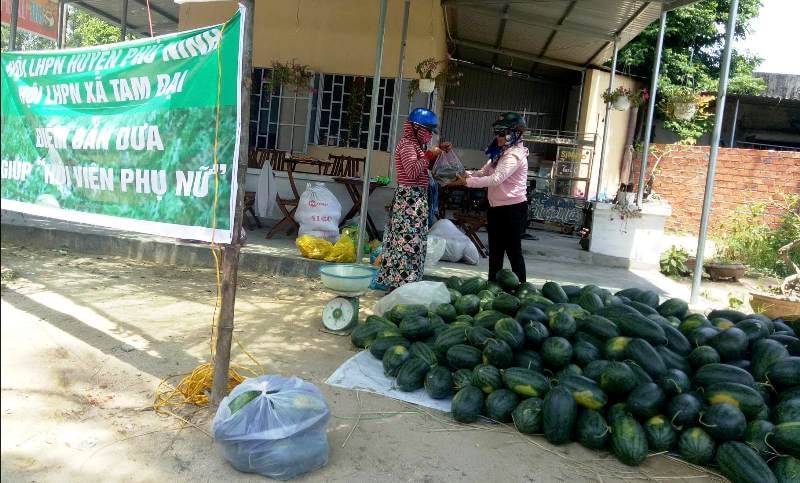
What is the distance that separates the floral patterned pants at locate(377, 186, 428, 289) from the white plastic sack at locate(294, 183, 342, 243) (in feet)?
6.99

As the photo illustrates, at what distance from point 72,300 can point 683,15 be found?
57.6 feet

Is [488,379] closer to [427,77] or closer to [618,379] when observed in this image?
[618,379]

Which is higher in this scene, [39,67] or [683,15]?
[683,15]

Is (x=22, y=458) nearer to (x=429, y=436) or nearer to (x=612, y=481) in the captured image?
(x=429, y=436)

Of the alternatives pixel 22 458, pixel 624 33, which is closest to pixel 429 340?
pixel 22 458

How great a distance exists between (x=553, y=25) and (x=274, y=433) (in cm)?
911

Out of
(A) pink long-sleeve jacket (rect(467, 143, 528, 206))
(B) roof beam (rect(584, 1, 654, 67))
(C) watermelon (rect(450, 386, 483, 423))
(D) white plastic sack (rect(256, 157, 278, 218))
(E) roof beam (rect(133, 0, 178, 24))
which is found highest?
(E) roof beam (rect(133, 0, 178, 24))

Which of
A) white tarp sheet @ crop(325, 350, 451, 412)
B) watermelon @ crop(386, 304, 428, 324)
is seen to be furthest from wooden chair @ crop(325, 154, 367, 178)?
white tarp sheet @ crop(325, 350, 451, 412)

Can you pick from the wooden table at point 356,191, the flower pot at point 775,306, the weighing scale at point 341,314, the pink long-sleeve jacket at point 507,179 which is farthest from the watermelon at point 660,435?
the wooden table at point 356,191

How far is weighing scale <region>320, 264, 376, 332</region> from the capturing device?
4539mm

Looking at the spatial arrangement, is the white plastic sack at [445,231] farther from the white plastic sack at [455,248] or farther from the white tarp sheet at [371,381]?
the white tarp sheet at [371,381]

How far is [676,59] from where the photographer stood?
680 inches

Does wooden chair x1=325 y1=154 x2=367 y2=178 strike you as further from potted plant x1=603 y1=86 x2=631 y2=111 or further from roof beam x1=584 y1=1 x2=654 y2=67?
potted plant x1=603 y1=86 x2=631 y2=111

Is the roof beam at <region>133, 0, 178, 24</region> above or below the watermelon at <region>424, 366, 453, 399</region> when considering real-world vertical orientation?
above
